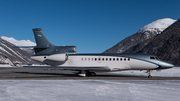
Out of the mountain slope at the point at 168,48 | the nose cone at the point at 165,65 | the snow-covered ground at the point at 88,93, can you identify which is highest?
the mountain slope at the point at 168,48

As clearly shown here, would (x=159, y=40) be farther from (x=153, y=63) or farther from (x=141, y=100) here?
(x=141, y=100)

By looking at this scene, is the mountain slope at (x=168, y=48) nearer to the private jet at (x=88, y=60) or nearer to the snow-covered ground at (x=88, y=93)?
the private jet at (x=88, y=60)

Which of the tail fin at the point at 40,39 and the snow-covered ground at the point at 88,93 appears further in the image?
the tail fin at the point at 40,39

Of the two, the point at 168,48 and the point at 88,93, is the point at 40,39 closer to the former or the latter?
the point at 88,93

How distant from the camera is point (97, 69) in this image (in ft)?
71.9

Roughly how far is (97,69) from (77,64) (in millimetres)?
3390

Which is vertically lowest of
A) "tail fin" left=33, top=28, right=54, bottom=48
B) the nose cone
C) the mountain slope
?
the nose cone

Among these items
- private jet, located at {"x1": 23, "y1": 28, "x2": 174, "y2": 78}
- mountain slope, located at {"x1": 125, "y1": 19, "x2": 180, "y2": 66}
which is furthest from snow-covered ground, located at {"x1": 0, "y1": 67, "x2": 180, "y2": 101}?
mountain slope, located at {"x1": 125, "y1": 19, "x2": 180, "y2": 66}

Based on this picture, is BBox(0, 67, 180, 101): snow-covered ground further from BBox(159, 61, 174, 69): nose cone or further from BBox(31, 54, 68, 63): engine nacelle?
BBox(31, 54, 68, 63): engine nacelle

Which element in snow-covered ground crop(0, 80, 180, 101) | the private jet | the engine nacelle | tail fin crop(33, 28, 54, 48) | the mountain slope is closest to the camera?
snow-covered ground crop(0, 80, 180, 101)

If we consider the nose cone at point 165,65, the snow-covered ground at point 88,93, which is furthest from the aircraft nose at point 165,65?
the snow-covered ground at point 88,93

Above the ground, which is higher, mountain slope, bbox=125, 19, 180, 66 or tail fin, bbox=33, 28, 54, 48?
mountain slope, bbox=125, 19, 180, 66

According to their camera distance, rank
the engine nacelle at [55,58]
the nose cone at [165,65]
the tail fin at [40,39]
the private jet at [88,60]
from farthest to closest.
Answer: the tail fin at [40,39] < the engine nacelle at [55,58] < the private jet at [88,60] < the nose cone at [165,65]

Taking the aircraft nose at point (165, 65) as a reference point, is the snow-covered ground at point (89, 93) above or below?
below
